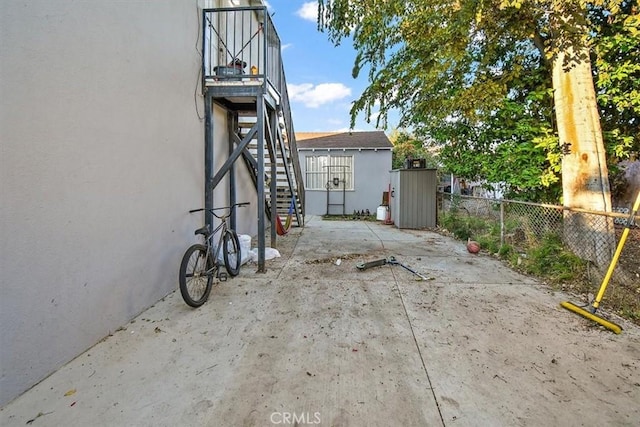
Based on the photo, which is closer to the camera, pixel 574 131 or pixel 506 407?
pixel 506 407

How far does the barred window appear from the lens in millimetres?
12875

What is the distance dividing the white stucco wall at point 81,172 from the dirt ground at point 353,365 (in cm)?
29

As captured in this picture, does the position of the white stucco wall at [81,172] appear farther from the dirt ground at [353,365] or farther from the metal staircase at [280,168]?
the metal staircase at [280,168]

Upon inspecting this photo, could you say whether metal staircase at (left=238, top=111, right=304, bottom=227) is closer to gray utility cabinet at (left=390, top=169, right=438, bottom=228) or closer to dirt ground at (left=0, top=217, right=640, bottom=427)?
dirt ground at (left=0, top=217, right=640, bottom=427)

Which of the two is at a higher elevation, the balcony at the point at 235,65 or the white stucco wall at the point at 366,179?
Answer: the balcony at the point at 235,65

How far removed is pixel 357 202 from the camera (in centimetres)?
1282

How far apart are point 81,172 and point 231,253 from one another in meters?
2.25

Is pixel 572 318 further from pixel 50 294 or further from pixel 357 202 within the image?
pixel 357 202

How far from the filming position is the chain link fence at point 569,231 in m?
4.04

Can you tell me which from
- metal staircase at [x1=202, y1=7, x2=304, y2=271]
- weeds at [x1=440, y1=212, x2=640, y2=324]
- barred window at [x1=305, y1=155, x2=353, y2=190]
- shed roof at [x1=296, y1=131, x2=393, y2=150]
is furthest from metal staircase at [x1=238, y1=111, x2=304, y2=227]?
shed roof at [x1=296, y1=131, x2=393, y2=150]

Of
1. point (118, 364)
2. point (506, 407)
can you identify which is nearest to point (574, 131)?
point (506, 407)

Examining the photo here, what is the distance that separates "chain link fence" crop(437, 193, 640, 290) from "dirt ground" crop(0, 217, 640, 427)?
1.15 metres

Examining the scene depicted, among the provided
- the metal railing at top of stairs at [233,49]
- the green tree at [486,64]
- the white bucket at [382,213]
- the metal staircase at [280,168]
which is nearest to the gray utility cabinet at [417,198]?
the white bucket at [382,213]

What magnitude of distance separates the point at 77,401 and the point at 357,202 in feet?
37.8
